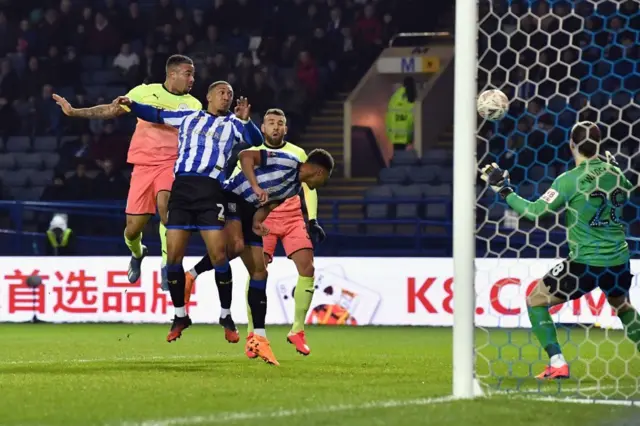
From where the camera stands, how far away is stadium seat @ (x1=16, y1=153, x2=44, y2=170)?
2052 cm

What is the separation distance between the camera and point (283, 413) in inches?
226

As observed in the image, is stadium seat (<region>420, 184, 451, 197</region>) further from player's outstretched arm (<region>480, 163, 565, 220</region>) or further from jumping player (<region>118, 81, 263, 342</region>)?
player's outstretched arm (<region>480, 163, 565, 220</region>)

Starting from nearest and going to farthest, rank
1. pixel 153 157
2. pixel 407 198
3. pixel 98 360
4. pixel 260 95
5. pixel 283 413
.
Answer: pixel 283 413 < pixel 98 360 < pixel 153 157 < pixel 407 198 < pixel 260 95

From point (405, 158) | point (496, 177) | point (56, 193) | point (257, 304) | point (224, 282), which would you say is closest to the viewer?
point (496, 177)

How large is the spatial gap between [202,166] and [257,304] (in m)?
1.03

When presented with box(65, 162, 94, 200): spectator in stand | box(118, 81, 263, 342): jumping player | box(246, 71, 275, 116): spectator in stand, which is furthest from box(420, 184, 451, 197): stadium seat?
box(118, 81, 263, 342): jumping player

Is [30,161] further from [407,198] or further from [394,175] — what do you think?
[407,198]

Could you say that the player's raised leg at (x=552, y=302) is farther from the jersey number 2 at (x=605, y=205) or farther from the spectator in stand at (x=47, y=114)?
the spectator in stand at (x=47, y=114)

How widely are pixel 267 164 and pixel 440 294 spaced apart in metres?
6.22

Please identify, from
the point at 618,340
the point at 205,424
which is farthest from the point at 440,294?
the point at 205,424

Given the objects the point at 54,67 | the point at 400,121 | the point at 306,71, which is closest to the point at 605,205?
the point at 400,121

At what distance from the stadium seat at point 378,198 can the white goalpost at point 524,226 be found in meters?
1.68

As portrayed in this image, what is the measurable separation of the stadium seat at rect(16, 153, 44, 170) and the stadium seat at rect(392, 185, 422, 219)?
18.8 ft

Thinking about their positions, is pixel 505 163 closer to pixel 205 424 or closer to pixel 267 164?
pixel 267 164
